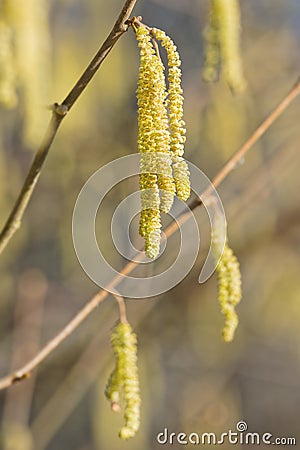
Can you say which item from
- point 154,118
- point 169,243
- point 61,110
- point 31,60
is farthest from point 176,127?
point 169,243

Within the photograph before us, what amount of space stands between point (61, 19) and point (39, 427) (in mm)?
1440

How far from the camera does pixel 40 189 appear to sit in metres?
2.77

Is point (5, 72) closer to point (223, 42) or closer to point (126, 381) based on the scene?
point (223, 42)

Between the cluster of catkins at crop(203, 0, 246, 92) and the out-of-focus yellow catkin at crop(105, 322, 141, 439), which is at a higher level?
the cluster of catkins at crop(203, 0, 246, 92)

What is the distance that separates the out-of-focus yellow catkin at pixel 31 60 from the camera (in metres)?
1.11

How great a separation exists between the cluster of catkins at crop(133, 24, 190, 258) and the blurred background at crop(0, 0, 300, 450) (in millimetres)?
1356

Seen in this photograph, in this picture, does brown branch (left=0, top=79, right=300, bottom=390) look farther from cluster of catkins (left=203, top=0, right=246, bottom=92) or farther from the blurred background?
the blurred background

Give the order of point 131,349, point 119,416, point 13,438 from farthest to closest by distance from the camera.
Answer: point 119,416, point 13,438, point 131,349

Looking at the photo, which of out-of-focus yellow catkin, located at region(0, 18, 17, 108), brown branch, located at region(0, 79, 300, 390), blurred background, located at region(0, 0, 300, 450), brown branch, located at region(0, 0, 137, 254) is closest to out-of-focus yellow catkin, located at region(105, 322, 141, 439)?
brown branch, located at region(0, 79, 300, 390)

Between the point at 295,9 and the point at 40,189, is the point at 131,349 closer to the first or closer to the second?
the point at 40,189

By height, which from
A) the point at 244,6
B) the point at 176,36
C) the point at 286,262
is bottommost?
the point at 286,262

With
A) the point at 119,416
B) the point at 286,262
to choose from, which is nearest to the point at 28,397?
the point at 119,416

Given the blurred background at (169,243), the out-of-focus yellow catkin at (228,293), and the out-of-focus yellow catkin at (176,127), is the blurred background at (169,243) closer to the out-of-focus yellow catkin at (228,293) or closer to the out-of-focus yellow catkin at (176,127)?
the out-of-focus yellow catkin at (228,293)

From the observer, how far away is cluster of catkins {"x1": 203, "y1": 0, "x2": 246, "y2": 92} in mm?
984
